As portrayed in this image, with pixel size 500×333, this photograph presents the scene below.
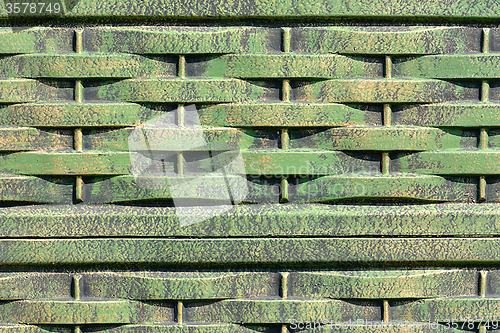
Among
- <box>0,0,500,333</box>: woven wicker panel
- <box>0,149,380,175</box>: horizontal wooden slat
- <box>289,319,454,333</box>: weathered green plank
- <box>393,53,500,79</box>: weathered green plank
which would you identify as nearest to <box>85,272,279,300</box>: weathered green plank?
<box>0,0,500,333</box>: woven wicker panel

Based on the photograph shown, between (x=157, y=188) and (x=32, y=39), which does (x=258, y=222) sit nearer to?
(x=157, y=188)

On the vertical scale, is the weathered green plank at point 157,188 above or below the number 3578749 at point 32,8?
Answer: below

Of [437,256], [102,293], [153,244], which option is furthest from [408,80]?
[102,293]

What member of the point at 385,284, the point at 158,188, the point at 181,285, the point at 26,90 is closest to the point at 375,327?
the point at 385,284

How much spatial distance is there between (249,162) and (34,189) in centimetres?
48

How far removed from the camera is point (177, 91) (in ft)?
2.39

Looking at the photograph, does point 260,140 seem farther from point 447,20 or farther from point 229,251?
point 447,20

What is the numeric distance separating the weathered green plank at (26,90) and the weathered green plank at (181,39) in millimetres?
123

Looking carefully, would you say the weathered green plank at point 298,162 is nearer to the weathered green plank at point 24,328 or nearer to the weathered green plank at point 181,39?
the weathered green plank at point 181,39

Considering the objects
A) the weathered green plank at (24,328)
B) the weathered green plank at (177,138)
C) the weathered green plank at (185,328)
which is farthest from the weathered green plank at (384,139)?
the weathered green plank at (24,328)

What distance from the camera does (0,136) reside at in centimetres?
73

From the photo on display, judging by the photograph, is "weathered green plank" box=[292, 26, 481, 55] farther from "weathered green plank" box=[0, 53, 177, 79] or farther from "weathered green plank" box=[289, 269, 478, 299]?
"weathered green plank" box=[289, 269, 478, 299]

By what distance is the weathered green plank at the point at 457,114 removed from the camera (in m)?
0.73

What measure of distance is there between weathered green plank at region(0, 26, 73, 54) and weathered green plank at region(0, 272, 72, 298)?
1.65 feet
